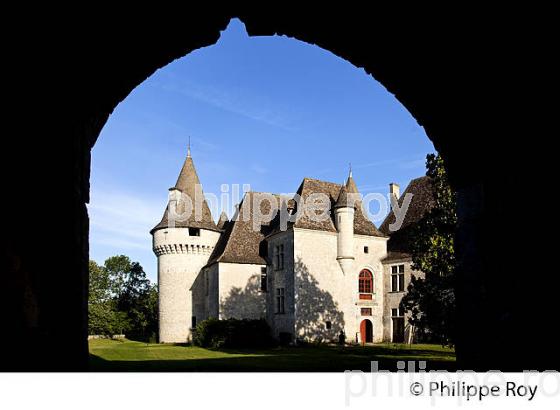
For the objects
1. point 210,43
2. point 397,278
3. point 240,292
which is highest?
point 210,43

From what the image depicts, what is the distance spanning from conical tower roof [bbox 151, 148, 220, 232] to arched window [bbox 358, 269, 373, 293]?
491 inches

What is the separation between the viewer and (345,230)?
106 ft

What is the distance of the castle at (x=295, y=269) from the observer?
103 ft

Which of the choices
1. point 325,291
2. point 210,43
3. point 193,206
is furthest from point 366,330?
point 210,43

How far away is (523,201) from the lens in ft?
16.3

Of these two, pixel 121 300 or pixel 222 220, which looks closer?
Answer: pixel 222 220

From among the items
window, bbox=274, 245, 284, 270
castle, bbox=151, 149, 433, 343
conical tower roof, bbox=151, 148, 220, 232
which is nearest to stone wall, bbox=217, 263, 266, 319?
castle, bbox=151, 149, 433, 343

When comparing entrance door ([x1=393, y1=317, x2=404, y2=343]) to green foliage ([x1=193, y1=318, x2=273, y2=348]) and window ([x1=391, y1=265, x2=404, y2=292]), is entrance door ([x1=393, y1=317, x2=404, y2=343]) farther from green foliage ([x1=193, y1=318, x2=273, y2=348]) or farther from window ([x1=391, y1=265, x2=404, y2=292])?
green foliage ([x1=193, y1=318, x2=273, y2=348])

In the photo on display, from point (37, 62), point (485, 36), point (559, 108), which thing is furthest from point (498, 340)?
point (37, 62)

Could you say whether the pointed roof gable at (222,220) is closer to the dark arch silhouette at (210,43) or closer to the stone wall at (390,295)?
the stone wall at (390,295)

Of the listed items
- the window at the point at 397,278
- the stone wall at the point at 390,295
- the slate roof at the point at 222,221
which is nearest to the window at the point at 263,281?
the slate roof at the point at 222,221

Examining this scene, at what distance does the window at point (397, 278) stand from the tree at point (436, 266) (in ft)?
47.5

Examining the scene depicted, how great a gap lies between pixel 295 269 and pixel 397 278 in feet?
25.7

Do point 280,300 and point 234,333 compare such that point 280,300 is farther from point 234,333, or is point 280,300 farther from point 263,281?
point 234,333
